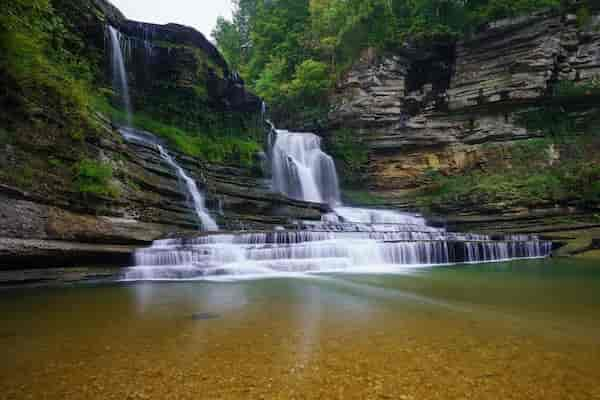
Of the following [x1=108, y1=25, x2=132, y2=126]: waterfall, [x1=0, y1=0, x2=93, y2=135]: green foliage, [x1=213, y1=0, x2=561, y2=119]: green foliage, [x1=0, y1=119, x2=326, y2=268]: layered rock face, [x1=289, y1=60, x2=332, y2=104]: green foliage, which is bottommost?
[x1=0, y1=119, x2=326, y2=268]: layered rock face

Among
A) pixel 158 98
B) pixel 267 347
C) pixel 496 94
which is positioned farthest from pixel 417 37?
pixel 267 347

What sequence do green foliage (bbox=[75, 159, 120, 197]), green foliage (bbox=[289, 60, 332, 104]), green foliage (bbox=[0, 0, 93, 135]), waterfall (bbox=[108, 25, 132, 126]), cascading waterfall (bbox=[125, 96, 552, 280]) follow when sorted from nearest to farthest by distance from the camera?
1. green foliage (bbox=[0, 0, 93, 135])
2. cascading waterfall (bbox=[125, 96, 552, 280])
3. green foliage (bbox=[75, 159, 120, 197])
4. waterfall (bbox=[108, 25, 132, 126])
5. green foliage (bbox=[289, 60, 332, 104])

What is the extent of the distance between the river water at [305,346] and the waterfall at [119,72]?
10458mm

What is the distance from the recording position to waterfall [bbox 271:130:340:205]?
623 inches

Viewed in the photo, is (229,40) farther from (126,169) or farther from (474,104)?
(126,169)

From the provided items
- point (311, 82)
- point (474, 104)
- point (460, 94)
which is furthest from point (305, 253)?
point (311, 82)

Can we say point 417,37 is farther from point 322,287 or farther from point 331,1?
point 322,287

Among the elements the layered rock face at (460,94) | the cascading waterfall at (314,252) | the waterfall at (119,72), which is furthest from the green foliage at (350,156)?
the waterfall at (119,72)

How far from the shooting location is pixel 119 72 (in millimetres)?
11938

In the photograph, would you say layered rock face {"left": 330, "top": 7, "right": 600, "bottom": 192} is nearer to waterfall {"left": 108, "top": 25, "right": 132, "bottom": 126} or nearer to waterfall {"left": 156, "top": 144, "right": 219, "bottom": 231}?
waterfall {"left": 156, "top": 144, "right": 219, "bottom": 231}

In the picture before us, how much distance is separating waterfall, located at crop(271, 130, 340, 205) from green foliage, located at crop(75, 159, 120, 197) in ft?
27.4

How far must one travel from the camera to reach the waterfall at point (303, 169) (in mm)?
15835

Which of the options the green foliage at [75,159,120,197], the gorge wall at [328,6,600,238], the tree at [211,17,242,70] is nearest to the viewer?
the green foliage at [75,159,120,197]

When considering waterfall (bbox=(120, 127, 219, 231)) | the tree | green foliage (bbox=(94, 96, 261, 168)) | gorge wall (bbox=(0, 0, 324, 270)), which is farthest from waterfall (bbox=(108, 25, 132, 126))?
the tree
